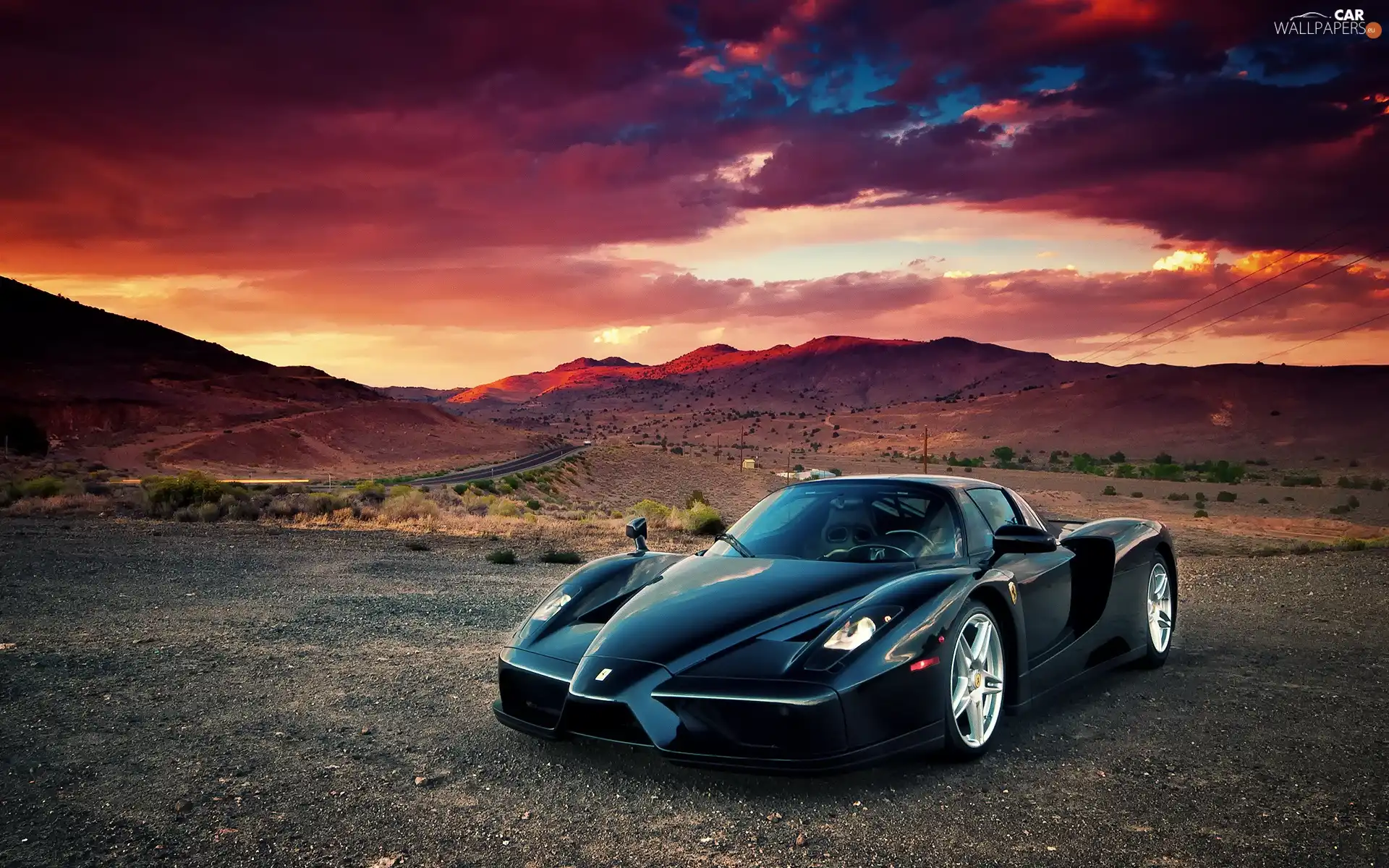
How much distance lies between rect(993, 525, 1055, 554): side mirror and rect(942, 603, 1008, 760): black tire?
38 centimetres

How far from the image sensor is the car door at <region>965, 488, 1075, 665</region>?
5.71 meters

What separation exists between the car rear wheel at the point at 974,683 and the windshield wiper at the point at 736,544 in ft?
4.37

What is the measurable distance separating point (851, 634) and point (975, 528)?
5.13 ft

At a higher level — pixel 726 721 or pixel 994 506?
pixel 994 506

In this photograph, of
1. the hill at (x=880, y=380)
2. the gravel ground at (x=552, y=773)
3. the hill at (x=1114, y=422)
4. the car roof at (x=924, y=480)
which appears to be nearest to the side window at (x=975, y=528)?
the car roof at (x=924, y=480)

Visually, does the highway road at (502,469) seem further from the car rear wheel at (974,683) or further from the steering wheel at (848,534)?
the car rear wheel at (974,683)

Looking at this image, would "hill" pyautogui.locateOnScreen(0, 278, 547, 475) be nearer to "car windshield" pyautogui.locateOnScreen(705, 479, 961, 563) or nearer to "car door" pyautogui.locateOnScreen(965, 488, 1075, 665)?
"car windshield" pyautogui.locateOnScreen(705, 479, 961, 563)

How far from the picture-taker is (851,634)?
A: 4625 mm

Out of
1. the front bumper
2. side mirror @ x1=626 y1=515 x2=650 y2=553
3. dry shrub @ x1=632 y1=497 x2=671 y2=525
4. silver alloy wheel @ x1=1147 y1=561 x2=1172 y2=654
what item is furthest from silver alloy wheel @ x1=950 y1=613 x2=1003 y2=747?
dry shrub @ x1=632 y1=497 x2=671 y2=525

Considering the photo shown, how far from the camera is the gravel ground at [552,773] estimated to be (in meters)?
4.00

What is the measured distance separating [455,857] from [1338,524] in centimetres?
3942

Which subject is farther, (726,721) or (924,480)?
(924,480)

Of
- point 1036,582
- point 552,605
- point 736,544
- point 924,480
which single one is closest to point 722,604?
point 736,544

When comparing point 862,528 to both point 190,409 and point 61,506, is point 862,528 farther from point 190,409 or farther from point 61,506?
point 190,409
